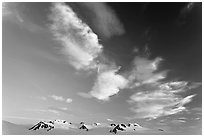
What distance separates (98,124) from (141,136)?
18.2ft

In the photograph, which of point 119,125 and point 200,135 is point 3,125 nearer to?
point 119,125

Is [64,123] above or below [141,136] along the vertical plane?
above

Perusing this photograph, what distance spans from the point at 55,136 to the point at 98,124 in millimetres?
5811

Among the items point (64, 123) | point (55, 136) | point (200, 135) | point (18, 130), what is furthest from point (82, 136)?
point (200, 135)

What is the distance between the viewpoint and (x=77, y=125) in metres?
17.9

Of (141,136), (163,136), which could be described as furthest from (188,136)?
(141,136)

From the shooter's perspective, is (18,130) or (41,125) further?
(41,125)

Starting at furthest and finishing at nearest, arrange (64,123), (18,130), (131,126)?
(64,123) → (131,126) → (18,130)

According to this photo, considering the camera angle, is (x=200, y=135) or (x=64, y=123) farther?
(x=64, y=123)

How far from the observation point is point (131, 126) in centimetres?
1738

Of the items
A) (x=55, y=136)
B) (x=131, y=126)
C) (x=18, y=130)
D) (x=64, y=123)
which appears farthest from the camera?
(x=64, y=123)

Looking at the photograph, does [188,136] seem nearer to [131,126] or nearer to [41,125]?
[131,126]

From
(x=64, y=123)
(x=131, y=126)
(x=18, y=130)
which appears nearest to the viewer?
(x=18, y=130)

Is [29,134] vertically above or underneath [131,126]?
underneath
